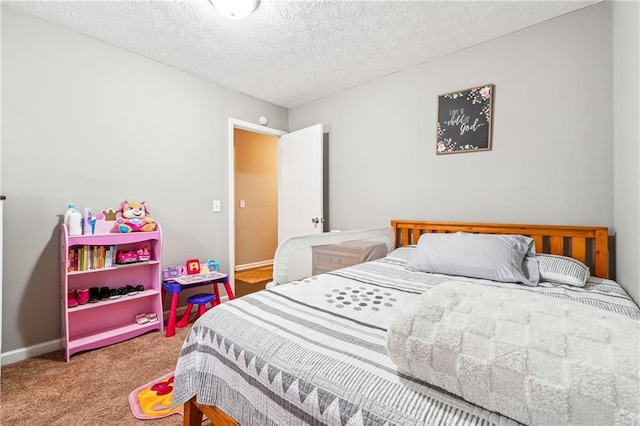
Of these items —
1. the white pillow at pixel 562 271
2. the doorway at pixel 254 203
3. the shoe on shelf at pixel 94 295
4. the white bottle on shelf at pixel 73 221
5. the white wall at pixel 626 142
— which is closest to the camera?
the white wall at pixel 626 142

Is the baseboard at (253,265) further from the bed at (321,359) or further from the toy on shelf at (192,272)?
the bed at (321,359)

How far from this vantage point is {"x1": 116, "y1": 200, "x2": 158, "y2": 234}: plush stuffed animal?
7.26ft

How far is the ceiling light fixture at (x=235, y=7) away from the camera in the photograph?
5.76 ft

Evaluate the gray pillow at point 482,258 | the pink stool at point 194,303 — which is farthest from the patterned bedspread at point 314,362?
the pink stool at point 194,303

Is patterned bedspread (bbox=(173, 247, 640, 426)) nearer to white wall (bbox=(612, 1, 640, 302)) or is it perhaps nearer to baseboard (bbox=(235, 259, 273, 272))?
white wall (bbox=(612, 1, 640, 302))

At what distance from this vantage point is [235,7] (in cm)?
179

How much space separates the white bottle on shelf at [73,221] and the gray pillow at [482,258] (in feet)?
7.78

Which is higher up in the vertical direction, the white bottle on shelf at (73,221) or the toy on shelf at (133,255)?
the white bottle on shelf at (73,221)

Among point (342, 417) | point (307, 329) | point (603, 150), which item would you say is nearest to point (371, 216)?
point (603, 150)

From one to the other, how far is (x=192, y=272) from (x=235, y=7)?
2.22 meters

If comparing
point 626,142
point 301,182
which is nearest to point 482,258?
point 626,142

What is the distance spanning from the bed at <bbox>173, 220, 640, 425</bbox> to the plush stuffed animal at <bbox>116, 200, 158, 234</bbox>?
152 cm

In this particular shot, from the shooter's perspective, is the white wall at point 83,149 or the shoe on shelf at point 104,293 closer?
the white wall at point 83,149

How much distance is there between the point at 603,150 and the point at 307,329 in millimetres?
2251
